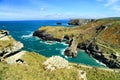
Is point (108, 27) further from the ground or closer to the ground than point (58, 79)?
closer to the ground

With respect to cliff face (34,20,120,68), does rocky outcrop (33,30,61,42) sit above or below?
below

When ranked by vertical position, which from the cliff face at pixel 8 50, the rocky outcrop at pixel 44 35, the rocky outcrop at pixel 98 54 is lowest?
the rocky outcrop at pixel 44 35

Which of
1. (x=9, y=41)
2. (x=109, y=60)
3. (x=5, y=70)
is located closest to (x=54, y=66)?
(x=5, y=70)

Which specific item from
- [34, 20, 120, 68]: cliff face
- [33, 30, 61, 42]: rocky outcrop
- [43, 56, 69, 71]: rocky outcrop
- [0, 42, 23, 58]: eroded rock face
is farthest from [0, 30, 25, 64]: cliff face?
[33, 30, 61, 42]: rocky outcrop

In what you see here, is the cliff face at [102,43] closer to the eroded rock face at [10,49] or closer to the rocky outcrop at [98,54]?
the rocky outcrop at [98,54]

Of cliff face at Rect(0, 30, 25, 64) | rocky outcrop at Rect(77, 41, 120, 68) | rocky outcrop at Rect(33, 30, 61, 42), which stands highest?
cliff face at Rect(0, 30, 25, 64)

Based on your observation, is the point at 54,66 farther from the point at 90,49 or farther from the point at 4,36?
the point at 90,49

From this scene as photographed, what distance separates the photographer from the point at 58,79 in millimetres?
29828

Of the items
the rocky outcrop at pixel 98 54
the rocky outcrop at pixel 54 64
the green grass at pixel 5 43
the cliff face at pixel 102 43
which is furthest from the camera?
the cliff face at pixel 102 43

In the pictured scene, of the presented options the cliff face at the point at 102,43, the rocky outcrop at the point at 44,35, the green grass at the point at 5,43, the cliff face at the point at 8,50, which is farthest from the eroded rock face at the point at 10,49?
Result: the rocky outcrop at the point at 44,35

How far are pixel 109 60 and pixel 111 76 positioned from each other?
2908 cm

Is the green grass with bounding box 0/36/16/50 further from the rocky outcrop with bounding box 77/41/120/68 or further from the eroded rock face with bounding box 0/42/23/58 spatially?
the rocky outcrop with bounding box 77/41/120/68

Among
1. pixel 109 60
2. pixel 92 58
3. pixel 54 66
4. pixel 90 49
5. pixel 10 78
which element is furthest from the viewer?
pixel 90 49

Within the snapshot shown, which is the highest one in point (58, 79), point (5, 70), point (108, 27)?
point (5, 70)
